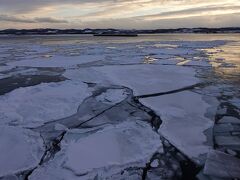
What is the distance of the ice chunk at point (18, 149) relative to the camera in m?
3.44

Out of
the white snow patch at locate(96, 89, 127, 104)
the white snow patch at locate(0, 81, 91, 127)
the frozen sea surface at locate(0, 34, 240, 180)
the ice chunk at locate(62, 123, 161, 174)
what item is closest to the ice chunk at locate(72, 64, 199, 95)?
the frozen sea surface at locate(0, 34, 240, 180)

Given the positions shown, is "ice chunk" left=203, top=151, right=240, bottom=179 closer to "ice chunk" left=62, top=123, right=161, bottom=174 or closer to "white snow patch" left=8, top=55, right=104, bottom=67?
"ice chunk" left=62, top=123, right=161, bottom=174

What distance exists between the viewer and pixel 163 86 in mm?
7559

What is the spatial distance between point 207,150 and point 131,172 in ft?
3.65

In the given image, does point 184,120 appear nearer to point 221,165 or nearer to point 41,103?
point 221,165

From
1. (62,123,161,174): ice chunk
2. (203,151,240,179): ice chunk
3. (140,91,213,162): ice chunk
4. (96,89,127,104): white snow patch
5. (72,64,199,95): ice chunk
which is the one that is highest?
(203,151,240,179): ice chunk

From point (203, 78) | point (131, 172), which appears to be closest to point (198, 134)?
point (131, 172)

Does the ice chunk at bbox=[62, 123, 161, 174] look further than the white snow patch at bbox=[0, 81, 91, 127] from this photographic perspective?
No

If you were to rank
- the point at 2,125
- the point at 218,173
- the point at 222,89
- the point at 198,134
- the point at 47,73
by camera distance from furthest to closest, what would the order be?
the point at 47,73 → the point at 222,89 → the point at 2,125 → the point at 198,134 → the point at 218,173

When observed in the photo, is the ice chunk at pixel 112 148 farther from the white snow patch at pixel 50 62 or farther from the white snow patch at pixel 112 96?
the white snow patch at pixel 50 62

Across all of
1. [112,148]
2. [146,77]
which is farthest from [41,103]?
[146,77]

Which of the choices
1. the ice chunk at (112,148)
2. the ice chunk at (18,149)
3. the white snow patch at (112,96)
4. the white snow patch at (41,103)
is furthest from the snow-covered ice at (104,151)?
the white snow patch at (112,96)

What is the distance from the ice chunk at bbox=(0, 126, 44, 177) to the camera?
3.44 m

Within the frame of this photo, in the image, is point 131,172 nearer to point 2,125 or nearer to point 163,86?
point 2,125
